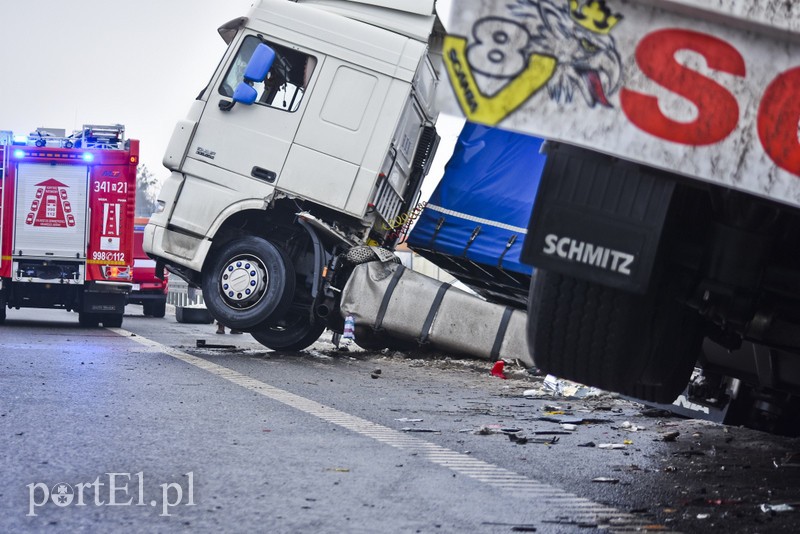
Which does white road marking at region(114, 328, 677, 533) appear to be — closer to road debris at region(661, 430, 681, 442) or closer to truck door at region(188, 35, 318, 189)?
road debris at region(661, 430, 681, 442)

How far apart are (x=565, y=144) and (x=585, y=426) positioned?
3691 mm

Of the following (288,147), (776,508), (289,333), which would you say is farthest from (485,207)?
(776,508)

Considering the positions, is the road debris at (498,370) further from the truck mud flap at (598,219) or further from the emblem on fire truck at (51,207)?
the emblem on fire truck at (51,207)

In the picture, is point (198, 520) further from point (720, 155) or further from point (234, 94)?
point (234, 94)

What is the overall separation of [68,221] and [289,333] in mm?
6631

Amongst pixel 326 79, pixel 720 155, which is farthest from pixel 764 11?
pixel 326 79

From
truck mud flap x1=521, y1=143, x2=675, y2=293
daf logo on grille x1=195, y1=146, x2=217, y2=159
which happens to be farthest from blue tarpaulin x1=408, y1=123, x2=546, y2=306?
truck mud flap x1=521, y1=143, x2=675, y2=293

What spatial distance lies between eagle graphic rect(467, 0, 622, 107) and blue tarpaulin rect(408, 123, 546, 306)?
773 cm

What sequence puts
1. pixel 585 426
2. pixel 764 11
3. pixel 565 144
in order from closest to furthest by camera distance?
→ pixel 764 11
pixel 565 144
pixel 585 426

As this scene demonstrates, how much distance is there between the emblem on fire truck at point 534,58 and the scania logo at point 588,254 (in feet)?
1.48

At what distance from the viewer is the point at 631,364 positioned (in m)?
3.67

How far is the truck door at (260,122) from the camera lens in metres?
11.2

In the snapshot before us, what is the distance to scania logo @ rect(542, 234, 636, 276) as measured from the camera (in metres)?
3.14

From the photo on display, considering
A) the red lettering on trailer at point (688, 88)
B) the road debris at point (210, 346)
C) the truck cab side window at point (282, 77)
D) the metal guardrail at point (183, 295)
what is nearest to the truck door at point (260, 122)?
the truck cab side window at point (282, 77)
